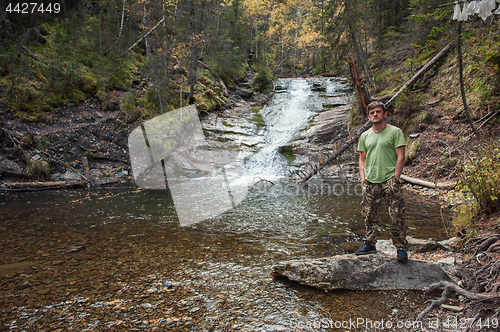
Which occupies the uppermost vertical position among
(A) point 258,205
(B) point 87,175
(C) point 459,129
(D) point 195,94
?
(D) point 195,94

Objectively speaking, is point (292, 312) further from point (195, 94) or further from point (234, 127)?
point (195, 94)

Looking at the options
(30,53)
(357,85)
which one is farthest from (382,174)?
(30,53)

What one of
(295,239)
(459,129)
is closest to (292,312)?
(295,239)

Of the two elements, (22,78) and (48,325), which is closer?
(48,325)

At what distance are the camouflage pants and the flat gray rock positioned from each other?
0.28 meters

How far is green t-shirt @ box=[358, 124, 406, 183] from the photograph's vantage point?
11.0ft

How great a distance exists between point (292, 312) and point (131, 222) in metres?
4.74

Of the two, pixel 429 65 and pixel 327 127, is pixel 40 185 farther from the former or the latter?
pixel 429 65

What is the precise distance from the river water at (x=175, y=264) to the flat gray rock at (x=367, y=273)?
0.40ft

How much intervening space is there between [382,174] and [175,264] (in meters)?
3.31

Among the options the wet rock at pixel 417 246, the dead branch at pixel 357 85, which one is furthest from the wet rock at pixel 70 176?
the dead branch at pixel 357 85

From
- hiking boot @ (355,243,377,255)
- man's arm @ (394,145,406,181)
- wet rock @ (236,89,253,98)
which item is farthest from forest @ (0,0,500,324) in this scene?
wet rock @ (236,89,253,98)

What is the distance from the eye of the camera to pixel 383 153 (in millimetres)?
3400

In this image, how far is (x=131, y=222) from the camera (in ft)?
20.3
